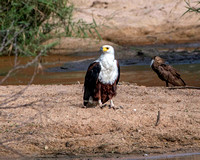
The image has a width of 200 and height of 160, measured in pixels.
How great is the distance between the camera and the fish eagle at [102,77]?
592 centimetres

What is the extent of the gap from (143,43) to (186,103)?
1130cm

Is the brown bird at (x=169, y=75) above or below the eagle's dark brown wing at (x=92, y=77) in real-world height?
below

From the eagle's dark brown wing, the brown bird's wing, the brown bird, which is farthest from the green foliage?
the eagle's dark brown wing

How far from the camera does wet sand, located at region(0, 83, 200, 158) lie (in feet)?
17.3

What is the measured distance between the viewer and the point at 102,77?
5.95 meters

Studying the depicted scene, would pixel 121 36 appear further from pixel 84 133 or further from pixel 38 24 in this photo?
pixel 84 133

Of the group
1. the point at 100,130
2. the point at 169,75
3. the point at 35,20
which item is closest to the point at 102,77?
the point at 100,130

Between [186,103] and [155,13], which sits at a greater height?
[155,13]

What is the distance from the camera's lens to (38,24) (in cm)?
1445

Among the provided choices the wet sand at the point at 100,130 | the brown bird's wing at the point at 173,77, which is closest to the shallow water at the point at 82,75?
the brown bird's wing at the point at 173,77

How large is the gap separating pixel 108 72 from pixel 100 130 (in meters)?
0.83

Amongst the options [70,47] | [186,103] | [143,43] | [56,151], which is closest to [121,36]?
[143,43]

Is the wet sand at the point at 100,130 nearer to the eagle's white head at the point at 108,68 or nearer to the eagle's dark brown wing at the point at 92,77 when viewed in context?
the eagle's dark brown wing at the point at 92,77

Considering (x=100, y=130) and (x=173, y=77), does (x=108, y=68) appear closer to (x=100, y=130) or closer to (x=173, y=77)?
(x=100, y=130)
